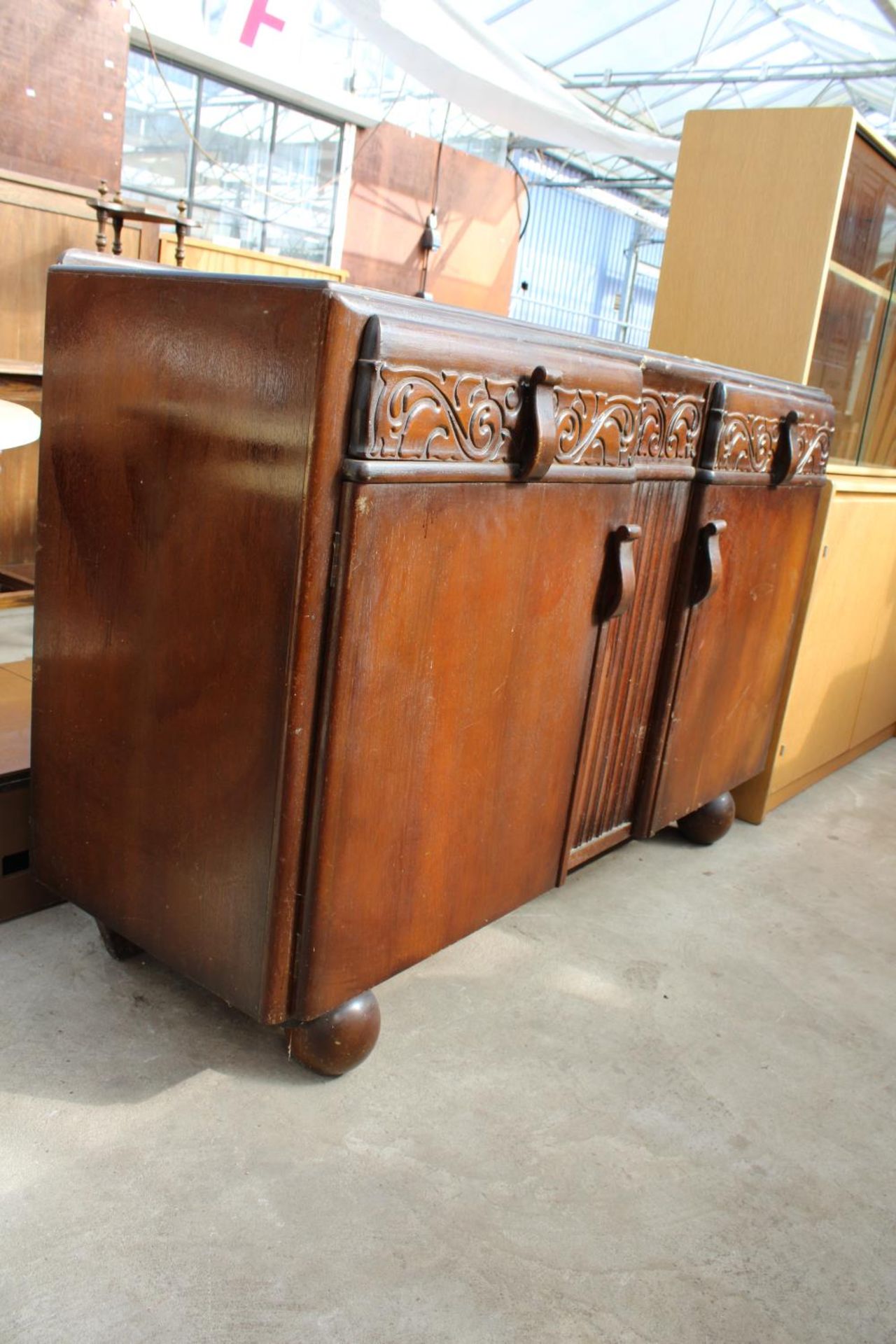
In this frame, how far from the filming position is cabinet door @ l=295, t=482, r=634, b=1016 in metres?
1.08

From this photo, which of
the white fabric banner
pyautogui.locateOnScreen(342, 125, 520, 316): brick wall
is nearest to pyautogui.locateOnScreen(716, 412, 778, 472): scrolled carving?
the white fabric banner

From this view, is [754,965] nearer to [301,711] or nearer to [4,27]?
[301,711]

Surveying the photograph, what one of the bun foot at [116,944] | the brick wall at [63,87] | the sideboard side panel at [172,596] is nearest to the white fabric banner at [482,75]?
the brick wall at [63,87]

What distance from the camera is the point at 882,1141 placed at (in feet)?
4.46

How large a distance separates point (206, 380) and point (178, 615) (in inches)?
10.2

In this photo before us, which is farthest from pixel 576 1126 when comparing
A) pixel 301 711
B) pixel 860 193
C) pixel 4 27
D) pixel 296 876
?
pixel 4 27

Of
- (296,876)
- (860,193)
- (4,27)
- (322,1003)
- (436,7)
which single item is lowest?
(322,1003)

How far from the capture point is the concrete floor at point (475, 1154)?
3.30 feet

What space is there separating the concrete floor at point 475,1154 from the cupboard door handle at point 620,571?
62 cm

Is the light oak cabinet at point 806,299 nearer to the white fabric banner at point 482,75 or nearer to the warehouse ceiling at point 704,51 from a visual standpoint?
the white fabric banner at point 482,75

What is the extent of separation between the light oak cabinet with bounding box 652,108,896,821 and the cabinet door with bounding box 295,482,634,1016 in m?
1.04

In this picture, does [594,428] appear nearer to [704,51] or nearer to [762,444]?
[762,444]

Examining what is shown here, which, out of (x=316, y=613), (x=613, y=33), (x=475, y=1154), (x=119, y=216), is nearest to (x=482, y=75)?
(x=613, y=33)

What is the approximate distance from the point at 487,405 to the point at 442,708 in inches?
13.7
